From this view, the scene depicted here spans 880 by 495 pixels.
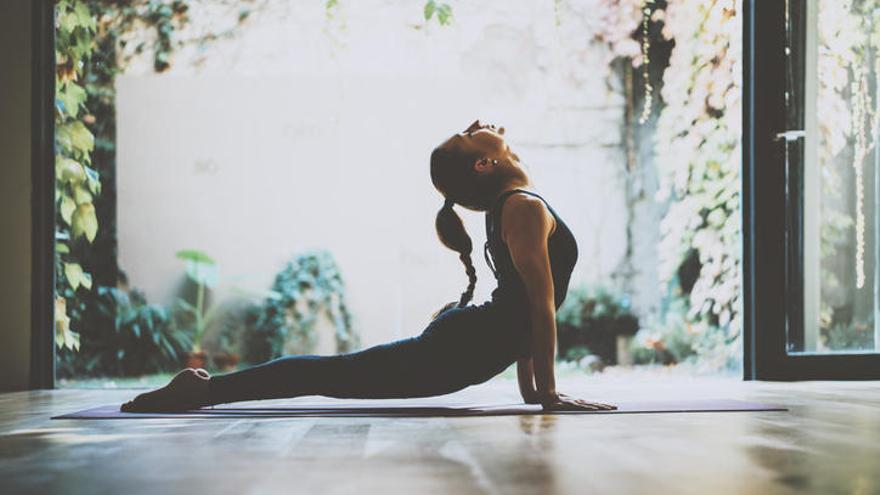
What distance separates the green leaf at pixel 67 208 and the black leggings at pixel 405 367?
1720mm

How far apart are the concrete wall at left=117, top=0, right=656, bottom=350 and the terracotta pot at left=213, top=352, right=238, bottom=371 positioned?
0.38m

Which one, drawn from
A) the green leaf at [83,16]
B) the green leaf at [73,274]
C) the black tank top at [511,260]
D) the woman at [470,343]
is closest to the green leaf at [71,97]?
the green leaf at [83,16]

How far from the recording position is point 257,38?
5215 mm

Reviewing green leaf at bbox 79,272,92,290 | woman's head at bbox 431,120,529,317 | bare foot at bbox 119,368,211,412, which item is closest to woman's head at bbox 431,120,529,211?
woman's head at bbox 431,120,529,317

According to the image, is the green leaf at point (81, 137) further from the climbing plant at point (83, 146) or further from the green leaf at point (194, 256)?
→ the green leaf at point (194, 256)

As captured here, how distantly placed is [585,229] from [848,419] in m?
3.62

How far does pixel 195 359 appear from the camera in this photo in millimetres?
4941

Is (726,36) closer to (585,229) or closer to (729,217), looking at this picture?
(729,217)

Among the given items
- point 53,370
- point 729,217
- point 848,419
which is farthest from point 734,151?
point 53,370

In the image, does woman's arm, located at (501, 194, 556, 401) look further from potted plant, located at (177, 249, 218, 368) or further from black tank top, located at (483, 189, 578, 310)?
potted plant, located at (177, 249, 218, 368)

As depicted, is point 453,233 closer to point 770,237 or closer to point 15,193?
point 770,237

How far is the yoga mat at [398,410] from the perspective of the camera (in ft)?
6.42

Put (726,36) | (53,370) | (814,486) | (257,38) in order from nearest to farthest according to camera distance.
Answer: (814,486) < (53,370) < (726,36) < (257,38)

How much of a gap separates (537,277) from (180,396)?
2.97ft
